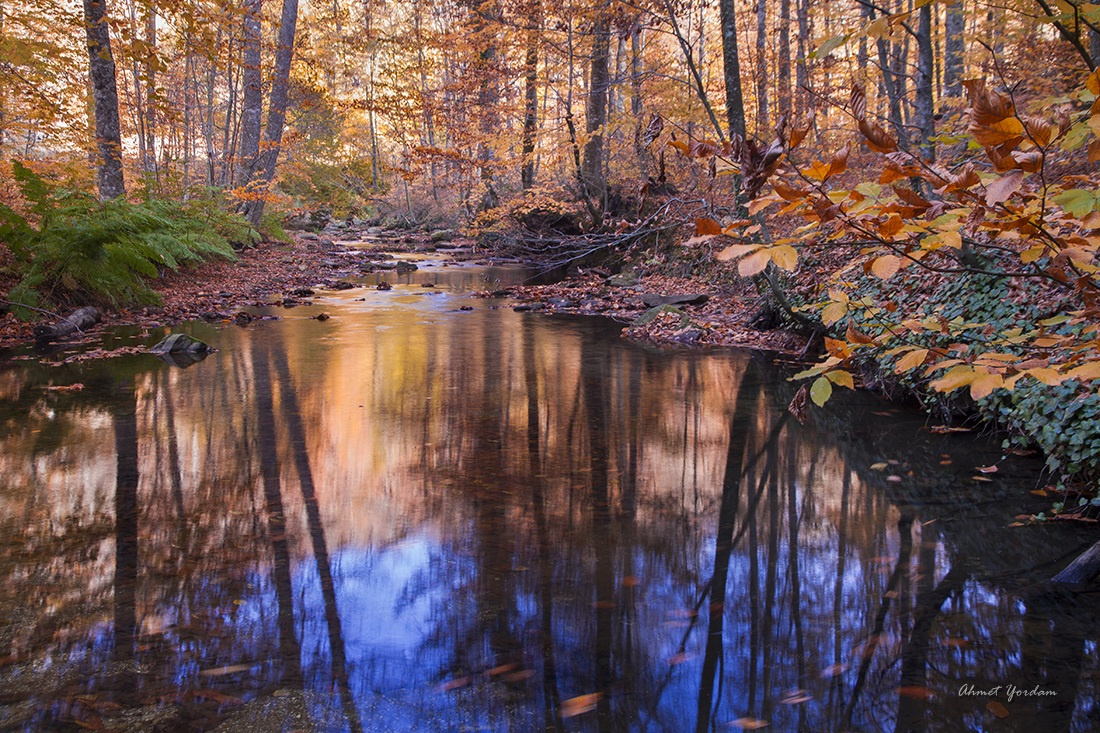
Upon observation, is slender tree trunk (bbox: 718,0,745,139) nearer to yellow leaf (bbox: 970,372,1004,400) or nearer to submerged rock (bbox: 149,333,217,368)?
submerged rock (bbox: 149,333,217,368)

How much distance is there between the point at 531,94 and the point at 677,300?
11.0 meters

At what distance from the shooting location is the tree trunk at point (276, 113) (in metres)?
18.2

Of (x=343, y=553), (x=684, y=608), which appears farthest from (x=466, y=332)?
(x=684, y=608)

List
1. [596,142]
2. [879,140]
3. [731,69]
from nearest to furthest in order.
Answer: [879,140] → [731,69] → [596,142]

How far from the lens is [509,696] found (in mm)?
2779

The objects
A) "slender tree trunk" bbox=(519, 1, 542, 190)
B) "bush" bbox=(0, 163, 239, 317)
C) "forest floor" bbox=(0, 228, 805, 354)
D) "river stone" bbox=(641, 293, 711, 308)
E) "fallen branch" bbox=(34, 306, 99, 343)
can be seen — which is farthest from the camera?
"slender tree trunk" bbox=(519, 1, 542, 190)

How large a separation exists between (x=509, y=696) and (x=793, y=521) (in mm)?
2479

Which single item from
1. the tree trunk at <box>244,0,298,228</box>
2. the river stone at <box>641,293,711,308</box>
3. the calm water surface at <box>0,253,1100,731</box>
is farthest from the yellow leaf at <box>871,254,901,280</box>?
the tree trunk at <box>244,0,298,228</box>

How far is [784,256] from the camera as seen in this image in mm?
1775

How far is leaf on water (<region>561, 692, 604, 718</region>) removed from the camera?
106 inches

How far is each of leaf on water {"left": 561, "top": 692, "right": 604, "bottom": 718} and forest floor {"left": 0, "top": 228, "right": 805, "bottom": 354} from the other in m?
7.62

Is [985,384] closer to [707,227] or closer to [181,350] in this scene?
[707,227]

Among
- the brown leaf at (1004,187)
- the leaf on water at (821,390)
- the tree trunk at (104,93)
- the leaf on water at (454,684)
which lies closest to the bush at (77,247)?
the tree trunk at (104,93)

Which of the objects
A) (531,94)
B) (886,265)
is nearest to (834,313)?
(886,265)
